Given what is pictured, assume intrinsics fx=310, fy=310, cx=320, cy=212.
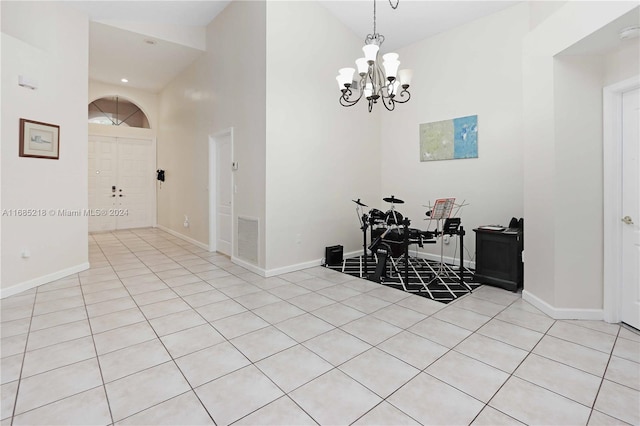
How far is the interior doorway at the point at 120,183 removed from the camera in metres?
8.12

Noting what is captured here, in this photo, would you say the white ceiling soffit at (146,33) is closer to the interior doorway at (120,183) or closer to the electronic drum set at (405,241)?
the interior doorway at (120,183)

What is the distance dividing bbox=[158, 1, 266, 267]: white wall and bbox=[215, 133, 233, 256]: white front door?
0.27 meters

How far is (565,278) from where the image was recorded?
2.96 m

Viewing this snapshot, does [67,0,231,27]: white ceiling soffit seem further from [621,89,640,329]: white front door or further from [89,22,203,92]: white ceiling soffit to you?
[621,89,640,329]: white front door

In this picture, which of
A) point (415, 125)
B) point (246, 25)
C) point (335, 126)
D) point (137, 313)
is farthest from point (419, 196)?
point (137, 313)

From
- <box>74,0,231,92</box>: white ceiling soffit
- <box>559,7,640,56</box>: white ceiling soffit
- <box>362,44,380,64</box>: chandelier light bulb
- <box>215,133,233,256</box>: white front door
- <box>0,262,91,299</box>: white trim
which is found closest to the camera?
<box>559,7,640,56</box>: white ceiling soffit

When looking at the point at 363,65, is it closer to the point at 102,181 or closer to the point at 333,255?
the point at 333,255

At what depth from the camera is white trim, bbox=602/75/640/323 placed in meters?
2.78

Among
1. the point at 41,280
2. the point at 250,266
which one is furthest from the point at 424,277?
the point at 41,280

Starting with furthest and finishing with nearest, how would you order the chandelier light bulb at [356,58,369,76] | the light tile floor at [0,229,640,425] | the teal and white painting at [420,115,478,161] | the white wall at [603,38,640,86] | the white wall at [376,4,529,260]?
1. the teal and white painting at [420,115,478,161]
2. the white wall at [376,4,529,260]
3. the chandelier light bulb at [356,58,369,76]
4. the white wall at [603,38,640,86]
5. the light tile floor at [0,229,640,425]

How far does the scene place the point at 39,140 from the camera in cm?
389

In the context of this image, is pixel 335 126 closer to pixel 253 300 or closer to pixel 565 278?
pixel 253 300

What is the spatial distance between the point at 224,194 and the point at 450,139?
3.98m

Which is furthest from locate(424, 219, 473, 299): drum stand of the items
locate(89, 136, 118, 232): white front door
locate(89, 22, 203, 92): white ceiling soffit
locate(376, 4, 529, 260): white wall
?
locate(89, 136, 118, 232): white front door
